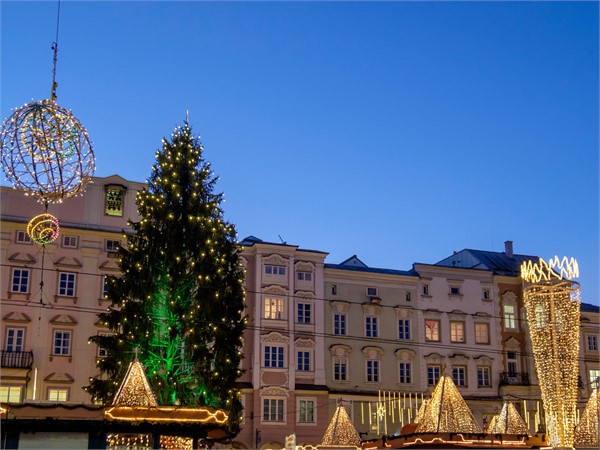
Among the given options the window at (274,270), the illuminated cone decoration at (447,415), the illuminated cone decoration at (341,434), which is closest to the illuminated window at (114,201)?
the window at (274,270)

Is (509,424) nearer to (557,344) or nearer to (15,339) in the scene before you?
(557,344)

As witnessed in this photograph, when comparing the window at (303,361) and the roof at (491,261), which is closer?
the window at (303,361)

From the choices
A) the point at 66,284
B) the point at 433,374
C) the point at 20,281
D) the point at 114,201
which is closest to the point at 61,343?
the point at 66,284

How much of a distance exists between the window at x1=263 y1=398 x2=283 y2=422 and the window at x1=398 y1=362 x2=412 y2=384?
8.84 metres

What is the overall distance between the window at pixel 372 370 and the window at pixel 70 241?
19931mm

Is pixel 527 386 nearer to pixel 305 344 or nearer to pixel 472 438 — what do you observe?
pixel 305 344

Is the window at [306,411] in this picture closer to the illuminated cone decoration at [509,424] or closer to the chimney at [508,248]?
the illuminated cone decoration at [509,424]

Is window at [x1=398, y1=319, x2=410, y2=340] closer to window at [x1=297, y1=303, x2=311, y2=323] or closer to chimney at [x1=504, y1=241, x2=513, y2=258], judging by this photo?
window at [x1=297, y1=303, x2=311, y2=323]

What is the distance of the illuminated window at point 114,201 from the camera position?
49.1 metres

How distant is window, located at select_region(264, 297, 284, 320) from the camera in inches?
2024

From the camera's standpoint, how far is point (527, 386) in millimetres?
56000

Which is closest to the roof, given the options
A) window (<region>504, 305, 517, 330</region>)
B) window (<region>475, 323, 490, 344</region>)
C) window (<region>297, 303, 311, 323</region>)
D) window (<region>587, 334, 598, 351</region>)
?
window (<region>504, 305, 517, 330</region>)

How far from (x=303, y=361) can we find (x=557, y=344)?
22590 mm

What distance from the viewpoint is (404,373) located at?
54.6 meters
